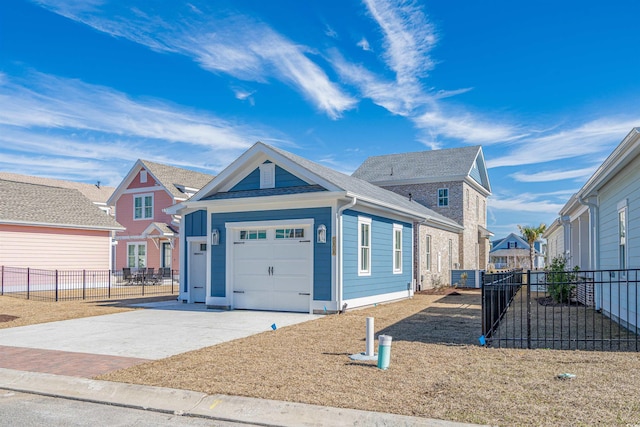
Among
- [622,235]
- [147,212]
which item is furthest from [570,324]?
[147,212]

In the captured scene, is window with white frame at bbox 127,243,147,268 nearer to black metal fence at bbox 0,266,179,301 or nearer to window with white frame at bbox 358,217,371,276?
black metal fence at bbox 0,266,179,301

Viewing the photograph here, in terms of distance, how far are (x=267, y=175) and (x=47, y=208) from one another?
1535 cm

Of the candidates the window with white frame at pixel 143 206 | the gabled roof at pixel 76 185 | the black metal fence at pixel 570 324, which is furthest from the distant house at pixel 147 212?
the black metal fence at pixel 570 324

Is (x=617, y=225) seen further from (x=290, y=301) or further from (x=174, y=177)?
(x=174, y=177)

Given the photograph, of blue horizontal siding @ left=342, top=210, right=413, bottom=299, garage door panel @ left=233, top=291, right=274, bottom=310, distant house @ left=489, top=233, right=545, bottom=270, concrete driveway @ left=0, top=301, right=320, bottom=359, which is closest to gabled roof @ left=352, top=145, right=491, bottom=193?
blue horizontal siding @ left=342, top=210, right=413, bottom=299

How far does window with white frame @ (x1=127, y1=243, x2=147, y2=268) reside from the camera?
107 feet

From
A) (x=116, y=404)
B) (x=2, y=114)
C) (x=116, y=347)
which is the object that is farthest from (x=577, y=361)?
(x=2, y=114)

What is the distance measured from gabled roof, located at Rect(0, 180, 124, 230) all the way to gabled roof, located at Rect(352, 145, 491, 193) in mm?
15450

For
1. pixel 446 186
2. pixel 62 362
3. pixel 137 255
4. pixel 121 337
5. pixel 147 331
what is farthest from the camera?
pixel 137 255

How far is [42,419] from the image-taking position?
17.7ft

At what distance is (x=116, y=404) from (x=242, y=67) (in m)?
14.9

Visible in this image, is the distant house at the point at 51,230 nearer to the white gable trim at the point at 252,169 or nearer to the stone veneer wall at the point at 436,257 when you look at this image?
the white gable trim at the point at 252,169

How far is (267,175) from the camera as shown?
49.4ft

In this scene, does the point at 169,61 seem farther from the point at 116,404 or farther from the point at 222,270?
the point at 116,404
